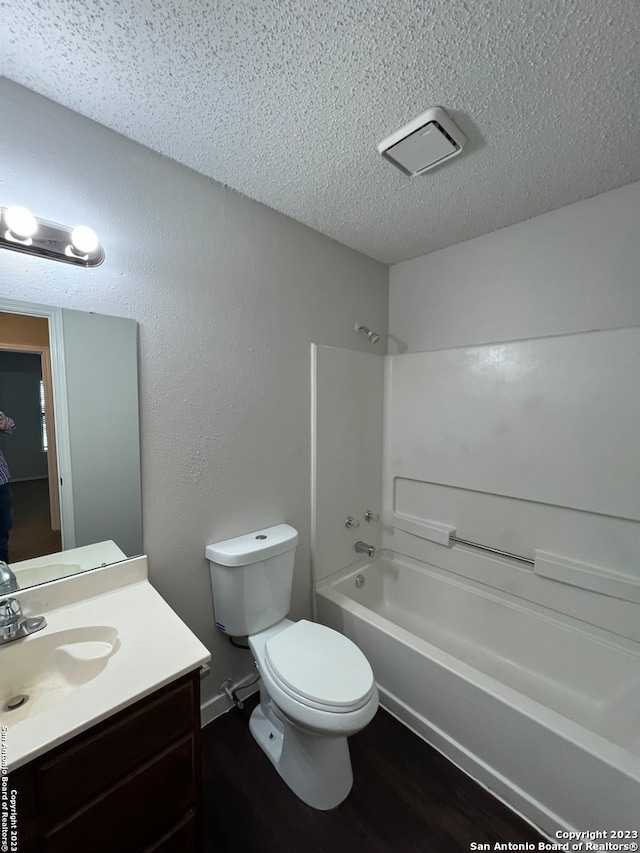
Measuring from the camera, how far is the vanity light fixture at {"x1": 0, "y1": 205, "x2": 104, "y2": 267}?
0.96m

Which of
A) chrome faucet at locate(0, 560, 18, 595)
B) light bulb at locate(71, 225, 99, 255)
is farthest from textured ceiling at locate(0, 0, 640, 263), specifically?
chrome faucet at locate(0, 560, 18, 595)

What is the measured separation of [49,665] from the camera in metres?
0.95

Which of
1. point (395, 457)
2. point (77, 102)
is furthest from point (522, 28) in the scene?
point (395, 457)

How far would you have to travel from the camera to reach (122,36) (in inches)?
34.9

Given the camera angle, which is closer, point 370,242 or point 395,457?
point 370,242

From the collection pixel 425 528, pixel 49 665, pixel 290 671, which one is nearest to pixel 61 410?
pixel 49 665

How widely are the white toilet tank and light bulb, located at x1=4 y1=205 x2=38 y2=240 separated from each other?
1.25m

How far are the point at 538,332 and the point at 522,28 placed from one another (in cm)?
119

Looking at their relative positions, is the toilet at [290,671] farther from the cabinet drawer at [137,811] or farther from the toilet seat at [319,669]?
the cabinet drawer at [137,811]

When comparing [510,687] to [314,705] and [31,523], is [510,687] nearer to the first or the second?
[314,705]

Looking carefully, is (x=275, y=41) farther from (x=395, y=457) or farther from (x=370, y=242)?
(x=395, y=457)

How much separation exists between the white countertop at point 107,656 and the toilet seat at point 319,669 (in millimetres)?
470

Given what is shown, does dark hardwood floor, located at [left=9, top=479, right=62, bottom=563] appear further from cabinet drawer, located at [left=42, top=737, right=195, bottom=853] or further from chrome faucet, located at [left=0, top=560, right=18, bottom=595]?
cabinet drawer, located at [left=42, top=737, right=195, bottom=853]

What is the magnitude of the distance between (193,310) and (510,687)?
7.22ft
